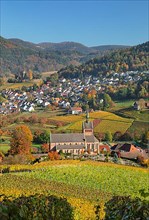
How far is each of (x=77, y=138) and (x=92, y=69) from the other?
374ft

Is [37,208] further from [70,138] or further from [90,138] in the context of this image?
[90,138]

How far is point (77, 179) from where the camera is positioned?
74.7 feet

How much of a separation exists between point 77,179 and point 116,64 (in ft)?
434

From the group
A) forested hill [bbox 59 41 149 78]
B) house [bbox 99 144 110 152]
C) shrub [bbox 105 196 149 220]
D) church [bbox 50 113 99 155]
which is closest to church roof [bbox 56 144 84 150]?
church [bbox 50 113 99 155]

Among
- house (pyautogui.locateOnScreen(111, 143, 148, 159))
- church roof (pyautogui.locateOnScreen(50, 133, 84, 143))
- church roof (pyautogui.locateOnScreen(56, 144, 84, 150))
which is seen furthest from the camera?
church roof (pyautogui.locateOnScreen(50, 133, 84, 143))

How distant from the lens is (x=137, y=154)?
142 ft

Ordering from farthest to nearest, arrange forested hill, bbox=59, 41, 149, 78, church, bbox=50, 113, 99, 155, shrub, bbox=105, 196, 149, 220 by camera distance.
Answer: forested hill, bbox=59, 41, 149, 78 < church, bbox=50, 113, 99, 155 < shrub, bbox=105, 196, 149, 220

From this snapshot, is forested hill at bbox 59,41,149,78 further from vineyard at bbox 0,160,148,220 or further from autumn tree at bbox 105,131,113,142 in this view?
vineyard at bbox 0,160,148,220

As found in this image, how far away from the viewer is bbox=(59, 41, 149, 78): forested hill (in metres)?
150

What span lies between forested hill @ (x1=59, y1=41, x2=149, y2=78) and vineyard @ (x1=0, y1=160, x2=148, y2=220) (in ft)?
404

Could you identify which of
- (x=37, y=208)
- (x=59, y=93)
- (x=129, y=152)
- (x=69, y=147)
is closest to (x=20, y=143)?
(x=69, y=147)

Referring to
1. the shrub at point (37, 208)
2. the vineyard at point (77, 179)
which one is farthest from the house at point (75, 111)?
the shrub at point (37, 208)

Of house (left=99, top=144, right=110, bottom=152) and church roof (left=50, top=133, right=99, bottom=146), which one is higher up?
church roof (left=50, top=133, right=99, bottom=146)

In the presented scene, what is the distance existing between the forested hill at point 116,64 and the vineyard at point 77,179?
4843 inches
